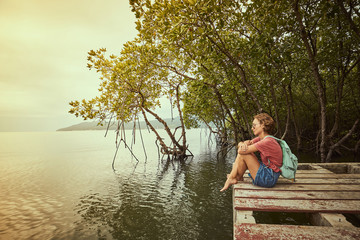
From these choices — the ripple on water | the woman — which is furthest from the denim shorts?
the ripple on water

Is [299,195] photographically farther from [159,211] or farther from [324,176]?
[159,211]

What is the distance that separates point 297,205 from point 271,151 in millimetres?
1063

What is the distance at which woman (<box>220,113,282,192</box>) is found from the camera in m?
3.59

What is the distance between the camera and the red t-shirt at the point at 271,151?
11.8 ft

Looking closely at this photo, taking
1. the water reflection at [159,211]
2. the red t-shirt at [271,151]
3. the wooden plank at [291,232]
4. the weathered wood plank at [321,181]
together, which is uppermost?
the red t-shirt at [271,151]

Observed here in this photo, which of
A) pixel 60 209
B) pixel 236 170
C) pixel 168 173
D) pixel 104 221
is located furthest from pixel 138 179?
pixel 236 170

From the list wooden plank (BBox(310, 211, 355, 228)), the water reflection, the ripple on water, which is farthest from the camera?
the ripple on water

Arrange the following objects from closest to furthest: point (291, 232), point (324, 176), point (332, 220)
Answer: point (291, 232) < point (332, 220) < point (324, 176)

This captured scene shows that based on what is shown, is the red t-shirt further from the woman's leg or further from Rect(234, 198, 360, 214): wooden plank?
Rect(234, 198, 360, 214): wooden plank

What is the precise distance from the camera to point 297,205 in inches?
108

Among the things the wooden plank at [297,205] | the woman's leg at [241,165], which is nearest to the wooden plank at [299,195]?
the wooden plank at [297,205]

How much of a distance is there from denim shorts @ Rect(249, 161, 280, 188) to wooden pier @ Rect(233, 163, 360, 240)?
0.11 meters

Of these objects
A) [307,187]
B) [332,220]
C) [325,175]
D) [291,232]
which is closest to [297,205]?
[332,220]

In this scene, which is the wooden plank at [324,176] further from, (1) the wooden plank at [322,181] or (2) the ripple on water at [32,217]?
(2) the ripple on water at [32,217]
